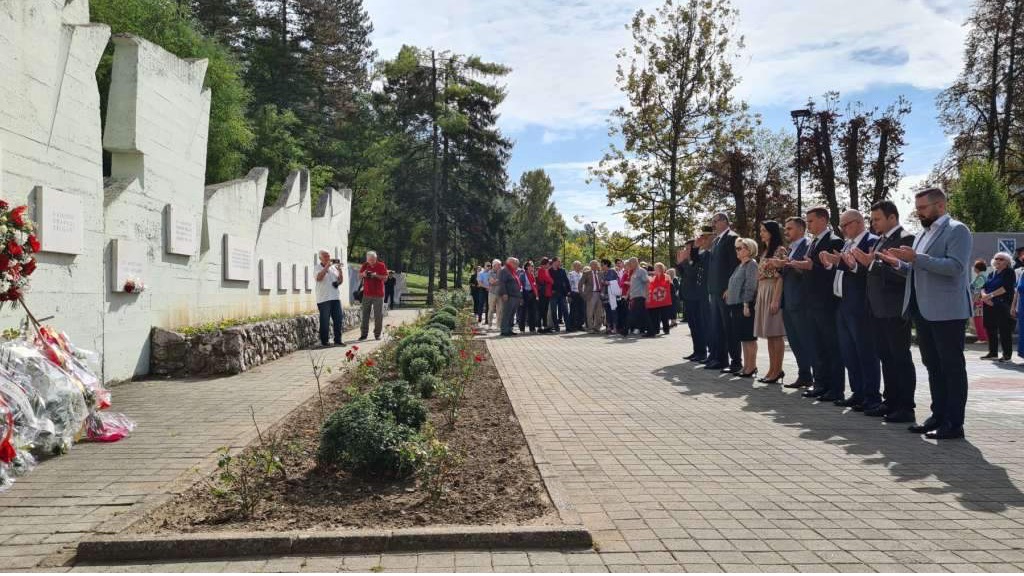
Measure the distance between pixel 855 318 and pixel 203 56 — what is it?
3017 centimetres

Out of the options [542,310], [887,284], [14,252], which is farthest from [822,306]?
[542,310]

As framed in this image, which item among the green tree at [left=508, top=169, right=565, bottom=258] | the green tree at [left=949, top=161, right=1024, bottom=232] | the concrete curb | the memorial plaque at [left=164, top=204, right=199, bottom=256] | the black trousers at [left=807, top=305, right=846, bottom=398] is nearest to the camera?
the concrete curb

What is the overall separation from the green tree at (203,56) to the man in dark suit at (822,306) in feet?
86.2

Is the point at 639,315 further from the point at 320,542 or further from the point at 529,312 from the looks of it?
the point at 320,542

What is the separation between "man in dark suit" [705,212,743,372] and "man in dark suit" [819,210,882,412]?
2.70 m

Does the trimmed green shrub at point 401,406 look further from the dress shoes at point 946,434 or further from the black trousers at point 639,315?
the black trousers at point 639,315

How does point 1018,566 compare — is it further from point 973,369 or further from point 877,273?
point 973,369

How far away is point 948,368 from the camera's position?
20.6 feet

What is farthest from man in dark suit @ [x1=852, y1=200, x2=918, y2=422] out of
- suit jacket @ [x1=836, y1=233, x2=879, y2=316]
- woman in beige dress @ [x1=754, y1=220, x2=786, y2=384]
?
woman in beige dress @ [x1=754, y1=220, x2=786, y2=384]

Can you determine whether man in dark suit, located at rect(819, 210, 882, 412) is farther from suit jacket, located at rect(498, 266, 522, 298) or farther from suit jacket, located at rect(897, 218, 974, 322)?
suit jacket, located at rect(498, 266, 522, 298)

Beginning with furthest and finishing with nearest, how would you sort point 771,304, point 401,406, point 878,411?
point 771,304 < point 878,411 < point 401,406

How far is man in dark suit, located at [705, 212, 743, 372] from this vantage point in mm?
10883

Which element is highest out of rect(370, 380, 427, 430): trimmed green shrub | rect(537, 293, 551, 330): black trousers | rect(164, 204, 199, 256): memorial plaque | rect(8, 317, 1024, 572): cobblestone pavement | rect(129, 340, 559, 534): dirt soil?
rect(164, 204, 199, 256): memorial plaque

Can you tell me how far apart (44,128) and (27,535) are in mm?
5650
